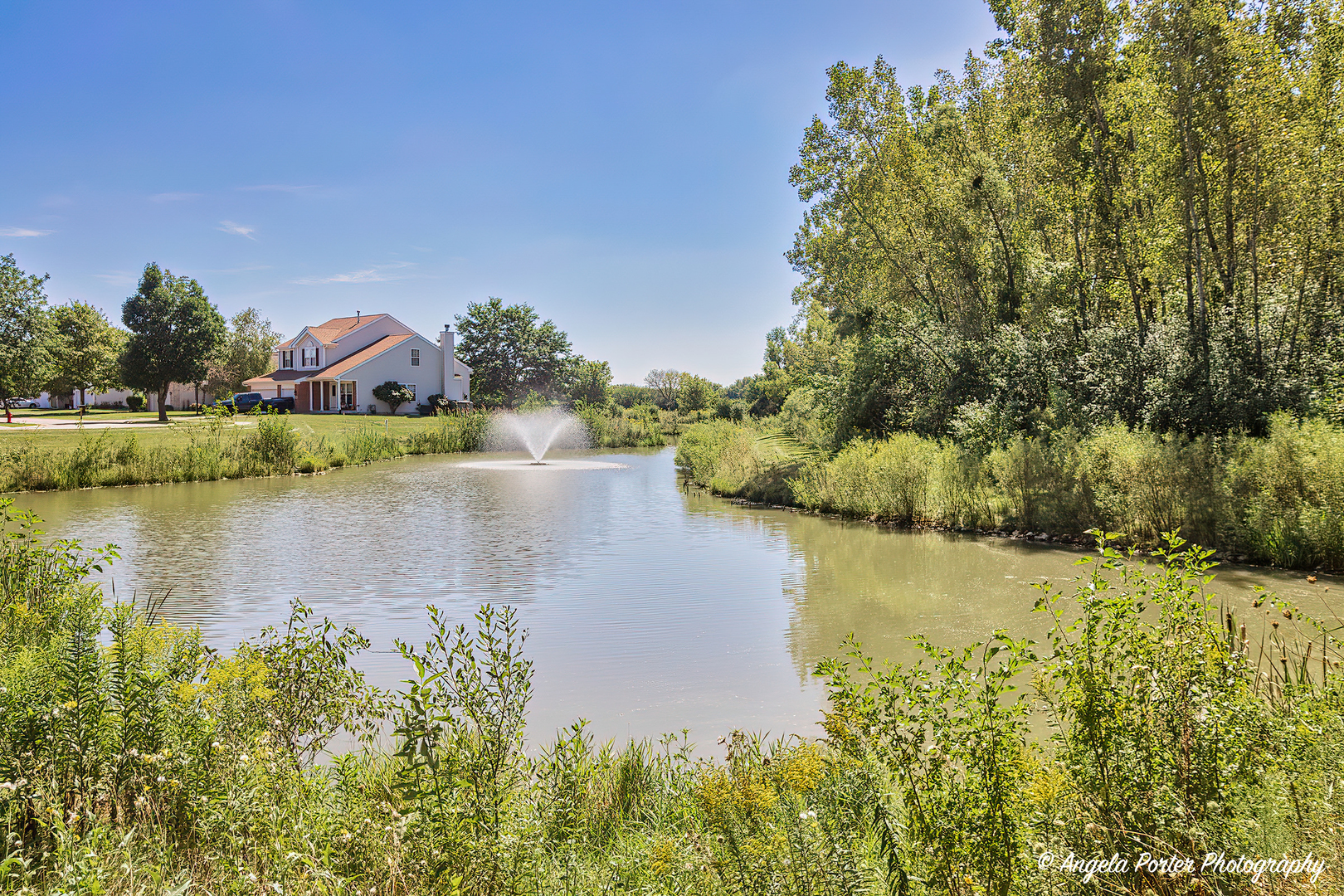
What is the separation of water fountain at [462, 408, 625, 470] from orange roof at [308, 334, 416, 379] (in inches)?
606

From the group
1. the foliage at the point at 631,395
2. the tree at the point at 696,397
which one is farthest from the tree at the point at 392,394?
the foliage at the point at 631,395

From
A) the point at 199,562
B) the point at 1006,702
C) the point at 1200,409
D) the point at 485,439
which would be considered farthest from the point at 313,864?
the point at 485,439

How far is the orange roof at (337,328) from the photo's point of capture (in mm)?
64125

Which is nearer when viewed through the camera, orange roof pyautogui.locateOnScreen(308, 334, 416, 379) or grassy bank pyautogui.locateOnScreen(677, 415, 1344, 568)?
grassy bank pyautogui.locateOnScreen(677, 415, 1344, 568)

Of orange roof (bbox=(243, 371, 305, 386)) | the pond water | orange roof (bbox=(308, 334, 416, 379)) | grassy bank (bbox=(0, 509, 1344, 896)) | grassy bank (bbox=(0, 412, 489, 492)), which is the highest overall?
orange roof (bbox=(308, 334, 416, 379))

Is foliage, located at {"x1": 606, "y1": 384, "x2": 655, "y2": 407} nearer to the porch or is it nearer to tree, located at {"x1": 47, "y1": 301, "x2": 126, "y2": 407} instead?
the porch

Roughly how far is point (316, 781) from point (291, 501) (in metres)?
20.8

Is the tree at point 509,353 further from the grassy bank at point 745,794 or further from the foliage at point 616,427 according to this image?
the grassy bank at point 745,794

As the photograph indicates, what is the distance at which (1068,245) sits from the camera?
69.8 feet

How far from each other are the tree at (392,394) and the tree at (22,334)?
65.9 ft

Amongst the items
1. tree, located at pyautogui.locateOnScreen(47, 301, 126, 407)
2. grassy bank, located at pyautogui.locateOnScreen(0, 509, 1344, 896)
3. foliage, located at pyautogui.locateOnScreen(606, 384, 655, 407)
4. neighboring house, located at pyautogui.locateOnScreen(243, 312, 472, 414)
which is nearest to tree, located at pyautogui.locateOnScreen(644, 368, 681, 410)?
foliage, located at pyautogui.locateOnScreen(606, 384, 655, 407)

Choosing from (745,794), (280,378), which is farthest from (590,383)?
(745,794)

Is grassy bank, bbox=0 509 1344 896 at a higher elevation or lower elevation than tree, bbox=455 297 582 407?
lower

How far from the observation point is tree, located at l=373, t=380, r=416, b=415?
2289 inches
